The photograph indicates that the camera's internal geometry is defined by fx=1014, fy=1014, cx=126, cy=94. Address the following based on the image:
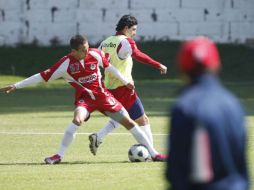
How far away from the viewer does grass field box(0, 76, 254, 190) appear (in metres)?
10.5

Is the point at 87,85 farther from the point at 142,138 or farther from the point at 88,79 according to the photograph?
the point at 142,138

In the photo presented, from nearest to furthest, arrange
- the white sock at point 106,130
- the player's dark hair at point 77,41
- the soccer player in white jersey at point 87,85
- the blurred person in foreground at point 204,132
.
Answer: the blurred person in foreground at point 204,132
the player's dark hair at point 77,41
the soccer player in white jersey at point 87,85
the white sock at point 106,130

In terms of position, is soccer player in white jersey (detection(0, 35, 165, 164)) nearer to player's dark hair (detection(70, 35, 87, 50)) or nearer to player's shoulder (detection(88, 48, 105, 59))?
player's shoulder (detection(88, 48, 105, 59))

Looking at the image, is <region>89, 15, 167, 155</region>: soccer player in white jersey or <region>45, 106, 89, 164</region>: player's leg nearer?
<region>45, 106, 89, 164</region>: player's leg

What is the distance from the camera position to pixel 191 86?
4977 mm

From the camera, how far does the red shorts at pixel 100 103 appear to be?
12.2m

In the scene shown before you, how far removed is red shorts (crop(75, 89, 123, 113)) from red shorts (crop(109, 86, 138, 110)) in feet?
2.04

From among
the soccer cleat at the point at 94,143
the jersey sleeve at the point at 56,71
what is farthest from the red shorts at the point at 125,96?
the jersey sleeve at the point at 56,71

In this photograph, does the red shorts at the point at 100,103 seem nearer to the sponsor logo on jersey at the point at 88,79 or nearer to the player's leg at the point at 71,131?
the player's leg at the point at 71,131

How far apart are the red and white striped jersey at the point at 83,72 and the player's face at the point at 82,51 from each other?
8 cm

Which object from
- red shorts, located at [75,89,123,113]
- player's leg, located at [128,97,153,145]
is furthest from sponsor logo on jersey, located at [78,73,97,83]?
player's leg, located at [128,97,153,145]

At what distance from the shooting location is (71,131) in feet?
39.4

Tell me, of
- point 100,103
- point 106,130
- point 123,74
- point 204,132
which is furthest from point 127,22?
point 204,132

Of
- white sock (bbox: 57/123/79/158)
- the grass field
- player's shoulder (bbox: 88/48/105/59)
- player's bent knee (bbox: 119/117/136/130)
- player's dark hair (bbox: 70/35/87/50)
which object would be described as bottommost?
the grass field
